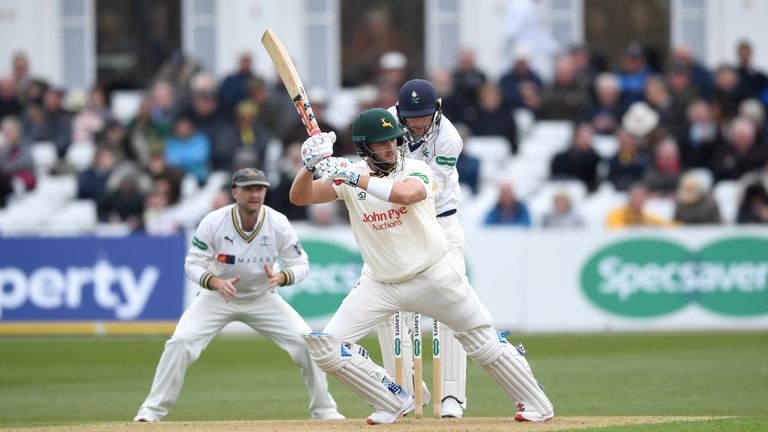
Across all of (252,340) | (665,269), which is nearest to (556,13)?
(665,269)

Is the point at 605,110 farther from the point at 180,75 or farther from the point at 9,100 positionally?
the point at 9,100

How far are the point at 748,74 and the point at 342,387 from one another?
10552 mm

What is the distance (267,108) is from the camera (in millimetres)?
22859

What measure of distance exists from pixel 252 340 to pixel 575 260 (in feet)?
14.9

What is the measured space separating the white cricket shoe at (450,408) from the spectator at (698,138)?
1144 cm

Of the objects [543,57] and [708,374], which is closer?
[708,374]

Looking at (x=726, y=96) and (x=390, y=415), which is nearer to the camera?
(x=390, y=415)

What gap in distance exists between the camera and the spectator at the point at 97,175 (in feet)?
73.2

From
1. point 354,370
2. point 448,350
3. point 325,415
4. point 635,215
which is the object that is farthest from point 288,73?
point 635,215

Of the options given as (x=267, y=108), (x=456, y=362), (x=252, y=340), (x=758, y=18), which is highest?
(x=758, y=18)

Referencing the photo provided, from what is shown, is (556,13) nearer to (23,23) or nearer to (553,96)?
(553,96)

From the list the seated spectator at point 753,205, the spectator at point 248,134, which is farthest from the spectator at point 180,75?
the seated spectator at point 753,205

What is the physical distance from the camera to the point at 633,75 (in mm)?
22781

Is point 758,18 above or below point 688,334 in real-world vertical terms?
above
